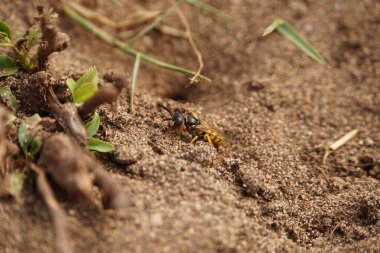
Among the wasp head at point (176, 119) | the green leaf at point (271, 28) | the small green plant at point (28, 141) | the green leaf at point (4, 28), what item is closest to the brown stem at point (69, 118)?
the small green plant at point (28, 141)

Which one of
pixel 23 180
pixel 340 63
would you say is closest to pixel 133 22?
pixel 340 63

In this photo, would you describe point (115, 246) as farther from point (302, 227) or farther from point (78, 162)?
point (302, 227)

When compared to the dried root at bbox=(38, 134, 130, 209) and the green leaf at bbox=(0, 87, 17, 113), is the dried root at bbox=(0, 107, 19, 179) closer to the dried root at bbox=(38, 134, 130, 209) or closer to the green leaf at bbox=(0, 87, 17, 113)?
the dried root at bbox=(38, 134, 130, 209)

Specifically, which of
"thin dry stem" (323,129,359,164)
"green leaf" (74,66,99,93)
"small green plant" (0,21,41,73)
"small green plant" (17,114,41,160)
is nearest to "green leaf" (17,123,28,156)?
"small green plant" (17,114,41,160)

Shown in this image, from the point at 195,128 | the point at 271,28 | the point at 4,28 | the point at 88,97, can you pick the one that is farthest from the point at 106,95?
the point at 271,28

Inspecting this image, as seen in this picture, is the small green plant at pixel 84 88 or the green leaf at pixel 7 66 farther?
the green leaf at pixel 7 66

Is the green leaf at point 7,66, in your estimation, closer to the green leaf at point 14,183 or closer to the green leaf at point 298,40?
the green leaf at point 14,183

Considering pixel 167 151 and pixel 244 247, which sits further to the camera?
pixel 167 151
